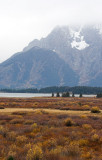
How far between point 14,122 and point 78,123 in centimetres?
730

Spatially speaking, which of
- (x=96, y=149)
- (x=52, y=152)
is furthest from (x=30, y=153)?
(x=96, y=149)

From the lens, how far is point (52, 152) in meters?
13.9

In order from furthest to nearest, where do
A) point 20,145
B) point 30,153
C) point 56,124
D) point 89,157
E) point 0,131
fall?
point 56,124 < point 0,131 < point 20,145 < point 89,157 < point 30,153

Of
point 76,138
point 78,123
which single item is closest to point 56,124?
point 78,123

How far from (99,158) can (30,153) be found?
395 cm

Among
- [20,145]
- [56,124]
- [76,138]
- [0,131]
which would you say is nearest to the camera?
[20,145]

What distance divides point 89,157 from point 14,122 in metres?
14.8

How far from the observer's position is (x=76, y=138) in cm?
1938

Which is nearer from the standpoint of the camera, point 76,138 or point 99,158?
point 99,158

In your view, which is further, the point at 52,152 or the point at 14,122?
the point at 14,122

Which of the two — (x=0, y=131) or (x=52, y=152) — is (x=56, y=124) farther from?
(x=52, y=152)

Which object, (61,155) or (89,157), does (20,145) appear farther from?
(89,157)

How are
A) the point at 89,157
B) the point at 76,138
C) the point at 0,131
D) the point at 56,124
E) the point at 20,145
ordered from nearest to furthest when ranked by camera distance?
1. the point at 89,157
2. the point at 20,145
3. the point at 76,138
4. the point at 0,131
5. the point at 56,124

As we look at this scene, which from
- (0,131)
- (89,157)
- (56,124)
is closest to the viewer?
(89,157)
